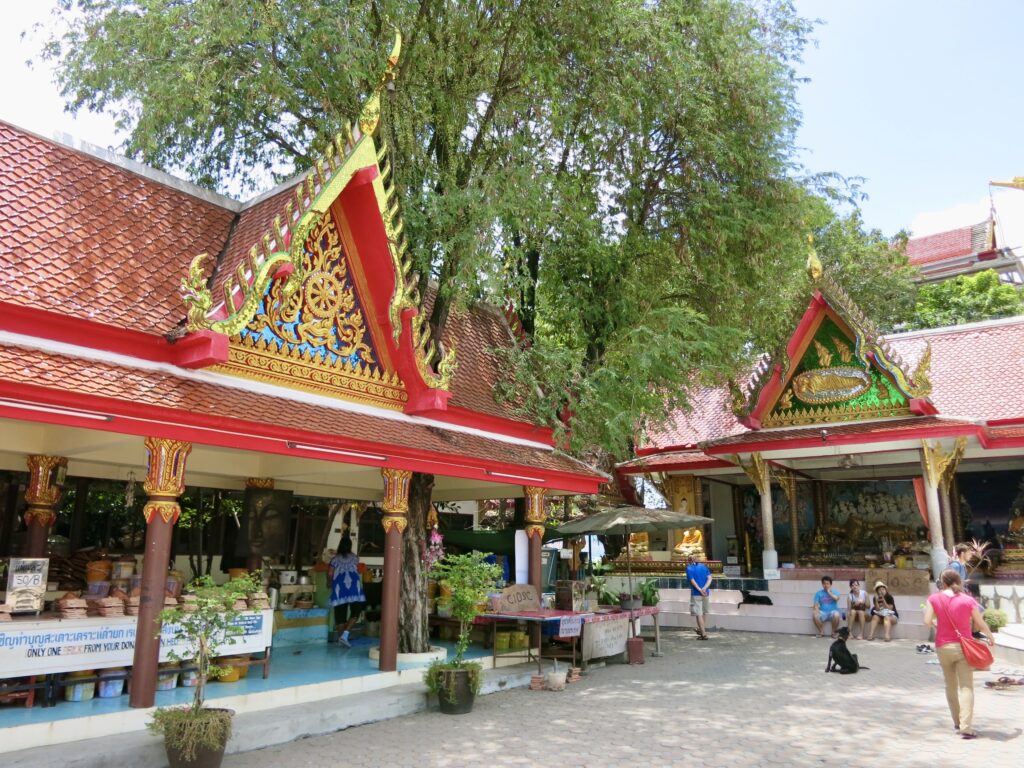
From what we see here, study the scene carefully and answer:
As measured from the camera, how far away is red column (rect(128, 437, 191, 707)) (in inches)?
246

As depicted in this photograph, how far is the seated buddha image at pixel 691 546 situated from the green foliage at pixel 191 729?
1248 cm

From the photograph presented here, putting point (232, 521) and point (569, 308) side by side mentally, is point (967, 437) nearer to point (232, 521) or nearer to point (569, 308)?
point (569, 308)

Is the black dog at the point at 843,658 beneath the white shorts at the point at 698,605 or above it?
beneath

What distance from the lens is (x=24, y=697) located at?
6.30 m

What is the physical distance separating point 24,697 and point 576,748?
4.52m

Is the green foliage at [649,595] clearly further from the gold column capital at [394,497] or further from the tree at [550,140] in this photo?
the gold column capital at [394,497]

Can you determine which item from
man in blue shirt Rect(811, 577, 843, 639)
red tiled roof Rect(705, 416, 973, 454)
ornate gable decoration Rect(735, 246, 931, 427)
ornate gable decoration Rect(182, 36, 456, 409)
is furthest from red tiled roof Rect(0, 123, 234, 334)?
ornate gable decoration Rect(735, 246, 931, 427)

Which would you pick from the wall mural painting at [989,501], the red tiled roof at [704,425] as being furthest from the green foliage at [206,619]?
the wall mural painting at [989,501]

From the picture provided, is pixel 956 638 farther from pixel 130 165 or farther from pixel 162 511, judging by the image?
pixel 130 165

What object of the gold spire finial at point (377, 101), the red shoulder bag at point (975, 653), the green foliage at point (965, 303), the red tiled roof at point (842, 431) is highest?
the green foliage at point (965, 303)

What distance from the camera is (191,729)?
5426mm

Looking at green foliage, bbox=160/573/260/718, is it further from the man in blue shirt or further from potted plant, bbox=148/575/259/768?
the man in blue shirt

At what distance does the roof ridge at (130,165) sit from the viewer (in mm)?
8477

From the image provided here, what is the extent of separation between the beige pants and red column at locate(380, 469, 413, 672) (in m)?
5.24
